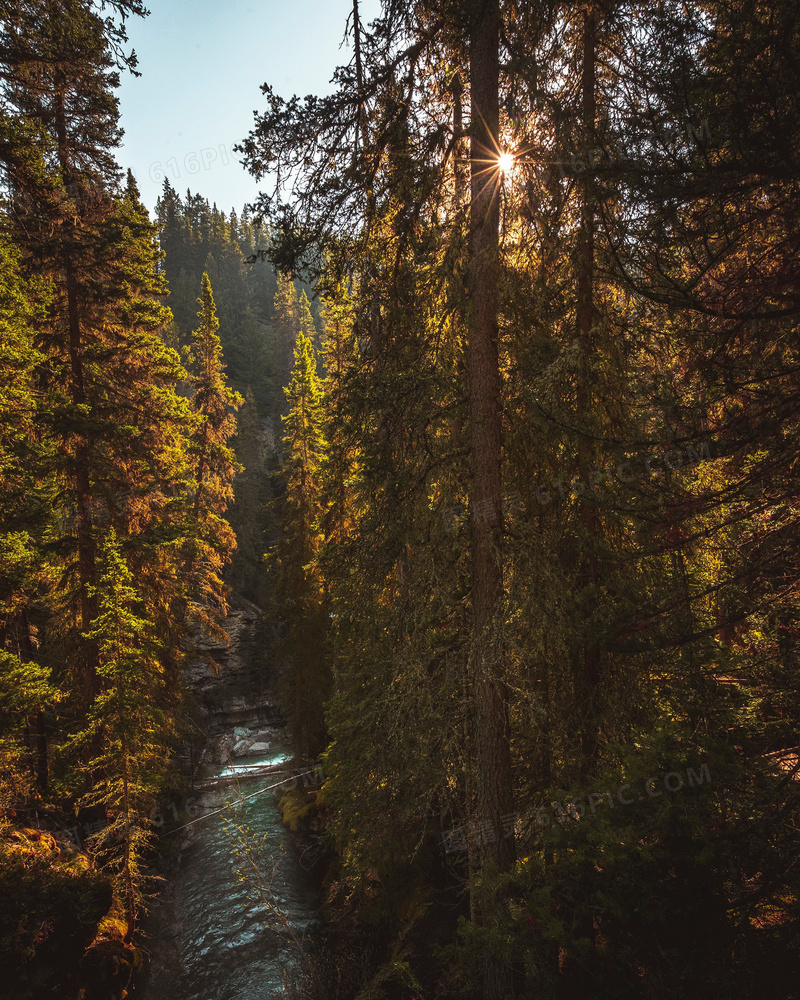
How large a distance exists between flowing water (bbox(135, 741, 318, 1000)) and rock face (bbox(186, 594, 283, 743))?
9.76 m

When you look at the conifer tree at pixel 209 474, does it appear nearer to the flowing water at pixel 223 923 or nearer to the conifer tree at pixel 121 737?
the conifer tree at pixel 121 737

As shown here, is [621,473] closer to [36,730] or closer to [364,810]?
[364,810]

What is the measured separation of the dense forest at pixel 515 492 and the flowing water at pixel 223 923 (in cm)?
114

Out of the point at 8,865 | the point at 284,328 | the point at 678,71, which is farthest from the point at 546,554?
the point at 284,328

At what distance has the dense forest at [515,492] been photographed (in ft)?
11.9

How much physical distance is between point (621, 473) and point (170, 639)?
1522cm

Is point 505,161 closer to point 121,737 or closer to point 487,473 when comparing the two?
point 487,473

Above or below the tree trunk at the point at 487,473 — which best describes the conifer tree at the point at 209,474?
above

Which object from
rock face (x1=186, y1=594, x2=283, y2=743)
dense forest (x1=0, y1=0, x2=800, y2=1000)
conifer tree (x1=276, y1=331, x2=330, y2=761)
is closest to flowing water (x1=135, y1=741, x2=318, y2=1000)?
dense forest (x1=0, y1=0, x2=800, y2=1000)

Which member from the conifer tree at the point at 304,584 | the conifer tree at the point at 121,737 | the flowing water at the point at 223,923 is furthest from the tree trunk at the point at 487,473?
the conifer tree at the point at 304,584

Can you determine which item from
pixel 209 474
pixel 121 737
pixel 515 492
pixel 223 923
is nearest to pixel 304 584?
pixel 209 474

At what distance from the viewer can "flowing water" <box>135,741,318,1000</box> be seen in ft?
33.7

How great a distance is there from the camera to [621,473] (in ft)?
17.1

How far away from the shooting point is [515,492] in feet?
21.4
